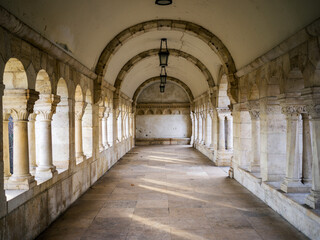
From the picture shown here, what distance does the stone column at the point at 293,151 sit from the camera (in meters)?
4.42

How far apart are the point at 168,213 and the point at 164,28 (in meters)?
4.79

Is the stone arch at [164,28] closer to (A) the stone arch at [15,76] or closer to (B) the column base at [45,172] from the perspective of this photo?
(B) the column base at [45,172]

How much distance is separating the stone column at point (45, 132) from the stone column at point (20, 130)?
2.24ft

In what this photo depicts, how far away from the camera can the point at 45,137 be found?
4.52 meters

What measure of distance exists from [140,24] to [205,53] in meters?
3.05

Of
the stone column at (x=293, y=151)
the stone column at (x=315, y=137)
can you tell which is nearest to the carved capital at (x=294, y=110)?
the stone column at (x=293, y=151)

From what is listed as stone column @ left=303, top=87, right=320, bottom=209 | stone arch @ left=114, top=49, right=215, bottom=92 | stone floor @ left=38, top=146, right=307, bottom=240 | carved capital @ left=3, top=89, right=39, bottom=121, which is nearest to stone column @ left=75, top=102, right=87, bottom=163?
stone floor @ left=38, top=146, right=307, bottom=240

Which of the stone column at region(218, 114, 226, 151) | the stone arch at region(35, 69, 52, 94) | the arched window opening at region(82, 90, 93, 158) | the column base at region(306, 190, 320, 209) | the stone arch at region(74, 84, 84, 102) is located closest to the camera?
the column base at region(306, 190, 320, 209)

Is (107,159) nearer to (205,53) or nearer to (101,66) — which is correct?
(101,66)

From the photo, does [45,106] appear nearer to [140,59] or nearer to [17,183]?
[17,183]

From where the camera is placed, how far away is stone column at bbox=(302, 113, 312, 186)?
4637 millimetres

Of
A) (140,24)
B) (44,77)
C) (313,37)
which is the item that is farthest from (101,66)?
(313,37)

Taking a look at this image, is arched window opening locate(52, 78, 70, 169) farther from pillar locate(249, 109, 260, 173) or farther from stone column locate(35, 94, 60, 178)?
pillar locate(249, 109, 260, 173)

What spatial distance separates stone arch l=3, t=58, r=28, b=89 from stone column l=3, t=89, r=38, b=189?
0.31ft
